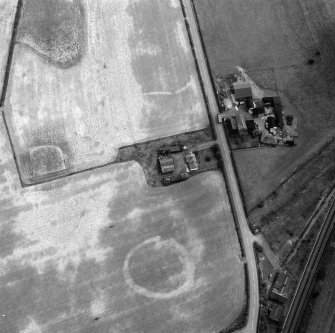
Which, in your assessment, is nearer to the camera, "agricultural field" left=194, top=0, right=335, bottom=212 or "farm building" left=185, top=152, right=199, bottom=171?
"farm building" left=185, top=152, right=199, bottom=171

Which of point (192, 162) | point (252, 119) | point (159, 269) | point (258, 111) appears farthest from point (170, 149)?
point (159, 269)

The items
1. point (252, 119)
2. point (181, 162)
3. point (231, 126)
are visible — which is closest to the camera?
point (181, 162)

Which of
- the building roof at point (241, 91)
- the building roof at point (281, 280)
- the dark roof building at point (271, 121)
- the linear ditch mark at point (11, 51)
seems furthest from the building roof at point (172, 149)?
the linear ditch mark at point (11, 51)

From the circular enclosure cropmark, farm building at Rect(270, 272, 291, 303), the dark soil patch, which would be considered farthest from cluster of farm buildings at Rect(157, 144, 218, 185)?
the dark soil patch

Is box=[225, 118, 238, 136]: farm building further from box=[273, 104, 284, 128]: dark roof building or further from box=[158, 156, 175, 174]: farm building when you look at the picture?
box=[158, 156, 175, 174]: farm building

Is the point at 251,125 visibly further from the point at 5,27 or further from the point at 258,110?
the point at 5,27
